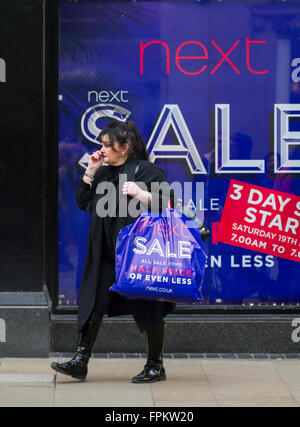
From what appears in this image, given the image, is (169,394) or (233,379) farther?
(233,379)

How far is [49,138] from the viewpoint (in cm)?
750

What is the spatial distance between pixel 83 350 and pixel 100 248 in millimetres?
747

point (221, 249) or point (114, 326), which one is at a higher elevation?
point (221, 249)

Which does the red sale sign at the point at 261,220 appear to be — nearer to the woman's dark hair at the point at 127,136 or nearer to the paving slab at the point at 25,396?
the woman's dark hair at the point at 127,136

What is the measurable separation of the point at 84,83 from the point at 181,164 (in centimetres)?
109

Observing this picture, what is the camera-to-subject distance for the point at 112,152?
20.7ft

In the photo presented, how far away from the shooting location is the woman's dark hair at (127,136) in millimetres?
6301

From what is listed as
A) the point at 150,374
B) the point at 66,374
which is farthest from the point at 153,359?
the point at 66,374

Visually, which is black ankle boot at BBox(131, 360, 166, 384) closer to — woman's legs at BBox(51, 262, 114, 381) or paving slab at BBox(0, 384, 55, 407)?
woman's legs at BBox(51, 262, 114, 381)

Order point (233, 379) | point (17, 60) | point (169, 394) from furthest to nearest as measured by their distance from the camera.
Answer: point (17, 60)
point (233, 379)
point (169, 394)

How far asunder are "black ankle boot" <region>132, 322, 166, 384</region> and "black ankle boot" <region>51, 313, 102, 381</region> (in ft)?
1.26

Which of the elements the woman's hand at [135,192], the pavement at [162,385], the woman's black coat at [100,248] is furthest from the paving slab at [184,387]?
the woman's hand at [135,192]

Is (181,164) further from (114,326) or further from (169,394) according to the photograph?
(169,394)
